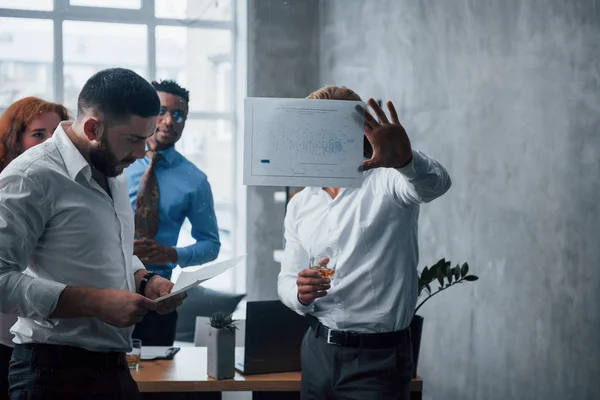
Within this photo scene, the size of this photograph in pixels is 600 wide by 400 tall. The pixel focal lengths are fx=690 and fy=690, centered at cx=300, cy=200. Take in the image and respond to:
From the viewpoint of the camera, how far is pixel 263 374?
2492mm

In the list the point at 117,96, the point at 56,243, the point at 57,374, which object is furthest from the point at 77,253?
the point at 117,96

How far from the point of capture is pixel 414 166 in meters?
1.68

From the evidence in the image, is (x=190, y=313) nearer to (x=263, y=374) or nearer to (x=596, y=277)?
(x=263, y=374)

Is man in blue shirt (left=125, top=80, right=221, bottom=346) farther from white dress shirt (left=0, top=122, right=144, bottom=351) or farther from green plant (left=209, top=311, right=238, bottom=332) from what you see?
white dress shirt (left=0, top=122, right=144, bottom=351)

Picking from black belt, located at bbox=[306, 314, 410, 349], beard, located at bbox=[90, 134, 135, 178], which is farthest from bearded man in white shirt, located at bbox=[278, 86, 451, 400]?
beard, located at bbox=[90, 134, 135, 178]

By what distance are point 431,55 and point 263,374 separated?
152cm

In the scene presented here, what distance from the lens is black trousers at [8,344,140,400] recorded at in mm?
1605

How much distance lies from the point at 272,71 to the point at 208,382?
248 centimetres

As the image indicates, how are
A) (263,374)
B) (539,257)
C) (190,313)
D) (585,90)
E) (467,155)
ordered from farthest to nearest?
1. (190,313)
2. (467,155)
3. (263,374)
4. (539,257)
5. (585,90)

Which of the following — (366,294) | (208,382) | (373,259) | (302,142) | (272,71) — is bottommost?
(208,382)

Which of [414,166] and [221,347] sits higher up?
[414,166]

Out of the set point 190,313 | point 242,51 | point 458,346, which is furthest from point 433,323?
point 242,51

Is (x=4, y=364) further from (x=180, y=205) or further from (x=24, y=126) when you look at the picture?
(x=180, y=205)

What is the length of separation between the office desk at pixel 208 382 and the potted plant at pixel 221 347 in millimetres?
31
